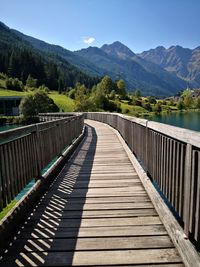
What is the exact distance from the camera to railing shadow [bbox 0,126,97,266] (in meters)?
3.41

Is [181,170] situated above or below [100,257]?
above

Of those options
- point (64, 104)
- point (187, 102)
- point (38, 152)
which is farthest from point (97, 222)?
point (187, 102)

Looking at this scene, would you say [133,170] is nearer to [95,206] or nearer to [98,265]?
[95,206]

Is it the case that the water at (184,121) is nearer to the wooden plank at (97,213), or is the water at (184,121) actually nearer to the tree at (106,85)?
the tree at (106,85)

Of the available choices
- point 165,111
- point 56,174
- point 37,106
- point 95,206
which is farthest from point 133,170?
point 165,111

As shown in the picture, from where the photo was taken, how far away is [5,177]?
4.09 meters

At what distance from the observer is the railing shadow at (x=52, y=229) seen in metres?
3.41

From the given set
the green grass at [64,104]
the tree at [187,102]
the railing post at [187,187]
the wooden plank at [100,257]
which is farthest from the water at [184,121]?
the tree at [187,102]

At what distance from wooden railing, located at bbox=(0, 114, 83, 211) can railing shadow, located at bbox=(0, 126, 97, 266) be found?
1.56 feet

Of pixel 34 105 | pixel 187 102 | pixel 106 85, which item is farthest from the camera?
pixel 187 102

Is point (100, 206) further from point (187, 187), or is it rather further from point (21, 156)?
point (187, 187)

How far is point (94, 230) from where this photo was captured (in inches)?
161

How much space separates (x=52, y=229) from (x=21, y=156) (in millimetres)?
1320

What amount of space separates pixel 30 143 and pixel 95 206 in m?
1.62
